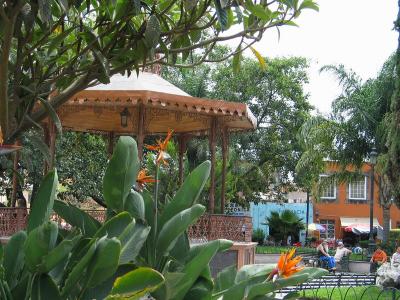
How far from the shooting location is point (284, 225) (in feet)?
115

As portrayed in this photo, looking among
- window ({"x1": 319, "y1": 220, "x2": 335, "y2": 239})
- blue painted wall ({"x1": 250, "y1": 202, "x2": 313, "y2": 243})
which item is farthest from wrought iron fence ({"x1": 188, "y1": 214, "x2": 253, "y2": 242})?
window ({"x1": 319, "y1": 220, "x2": 335, "y2": 239})

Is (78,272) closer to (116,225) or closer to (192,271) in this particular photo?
(116,225)

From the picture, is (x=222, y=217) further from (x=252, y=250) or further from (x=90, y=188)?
(x=90, y=188)

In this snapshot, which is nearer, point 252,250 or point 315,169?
point 252,250

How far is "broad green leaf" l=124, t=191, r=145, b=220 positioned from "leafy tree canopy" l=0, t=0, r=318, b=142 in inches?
33.3

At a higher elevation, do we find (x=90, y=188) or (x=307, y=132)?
(x=307, y=132)

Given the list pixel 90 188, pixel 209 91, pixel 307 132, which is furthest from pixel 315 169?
pixel 90 188

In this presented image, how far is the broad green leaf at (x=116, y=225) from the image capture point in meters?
3.16

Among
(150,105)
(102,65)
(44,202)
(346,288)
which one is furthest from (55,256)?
(346,288)

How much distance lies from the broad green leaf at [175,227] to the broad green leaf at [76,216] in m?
0.43

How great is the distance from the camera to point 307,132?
24.6m

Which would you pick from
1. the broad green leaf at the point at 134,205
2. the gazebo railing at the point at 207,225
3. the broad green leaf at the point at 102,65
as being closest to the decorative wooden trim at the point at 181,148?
the gazebo railing at the point at 207,225

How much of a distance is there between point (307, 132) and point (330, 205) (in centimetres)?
2058

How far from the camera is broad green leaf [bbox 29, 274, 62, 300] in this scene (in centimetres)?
288
